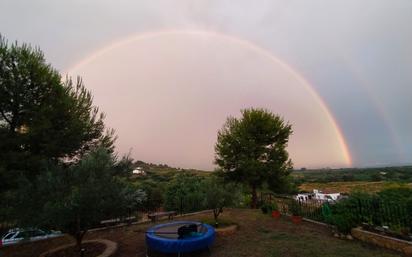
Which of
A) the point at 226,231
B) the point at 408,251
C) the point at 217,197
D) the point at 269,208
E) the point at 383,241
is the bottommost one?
the point at 408,251

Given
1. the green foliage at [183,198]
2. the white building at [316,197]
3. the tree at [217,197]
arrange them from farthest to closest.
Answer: the green foliage at [183,198]
the white building at [316,197]
the tree at [217,197]

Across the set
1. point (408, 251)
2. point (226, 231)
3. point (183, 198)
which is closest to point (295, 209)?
point (226, 231)

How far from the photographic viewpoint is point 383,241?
966cm

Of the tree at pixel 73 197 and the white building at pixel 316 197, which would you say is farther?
the white building at pixel 316 197

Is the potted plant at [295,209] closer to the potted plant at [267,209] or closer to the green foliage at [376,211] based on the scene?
the potted plant at [267,209]

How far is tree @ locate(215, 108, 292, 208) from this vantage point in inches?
981

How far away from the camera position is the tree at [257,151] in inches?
981

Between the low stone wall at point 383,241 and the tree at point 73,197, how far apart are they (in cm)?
882

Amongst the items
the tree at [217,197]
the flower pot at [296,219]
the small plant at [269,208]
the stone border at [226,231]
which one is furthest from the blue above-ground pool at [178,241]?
the small plant at [269,208]

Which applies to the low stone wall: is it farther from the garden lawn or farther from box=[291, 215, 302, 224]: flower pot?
box=[291, 215, 302, 224]: flower pot

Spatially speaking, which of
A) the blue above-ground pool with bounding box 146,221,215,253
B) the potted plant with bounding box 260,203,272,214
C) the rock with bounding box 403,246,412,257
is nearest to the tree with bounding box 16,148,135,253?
the blue above-ground pool with bounding box 146,221,215,253

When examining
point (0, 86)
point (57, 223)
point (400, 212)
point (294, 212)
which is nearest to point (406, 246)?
point (400, 212)

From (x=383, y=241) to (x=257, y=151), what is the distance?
1568cm

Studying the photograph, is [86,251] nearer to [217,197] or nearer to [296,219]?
[217,197]
